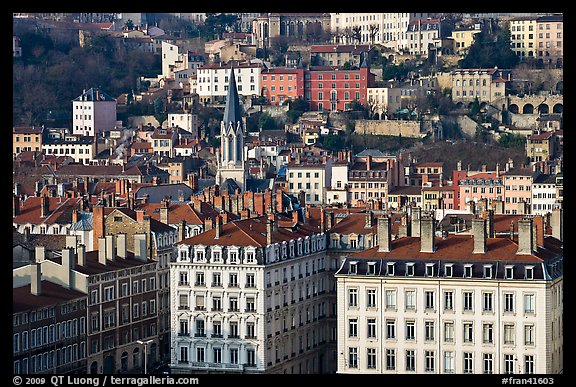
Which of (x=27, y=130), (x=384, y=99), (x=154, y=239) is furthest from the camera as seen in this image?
(x=384, y=99)

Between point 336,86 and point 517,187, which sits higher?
point 336,86

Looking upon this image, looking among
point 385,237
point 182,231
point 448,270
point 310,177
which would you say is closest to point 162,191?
point 310,177

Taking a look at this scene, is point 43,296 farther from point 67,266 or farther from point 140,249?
point 140,249

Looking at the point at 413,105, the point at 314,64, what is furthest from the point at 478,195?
the point at 314,64

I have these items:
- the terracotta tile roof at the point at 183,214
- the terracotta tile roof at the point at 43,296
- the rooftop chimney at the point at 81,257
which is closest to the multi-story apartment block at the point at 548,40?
the terracotta tile roof at the point at 183,214

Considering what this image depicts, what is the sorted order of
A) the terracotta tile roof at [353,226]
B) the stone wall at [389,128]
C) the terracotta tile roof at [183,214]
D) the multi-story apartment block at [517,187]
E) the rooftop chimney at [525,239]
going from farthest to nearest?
the stone wall at [389,128] < the multi-story apartment block at [517,187] < the terracotta tile roof at [183,214] < the terracotta tile roof at [353,226] < the rooftop chimney at [525,239]

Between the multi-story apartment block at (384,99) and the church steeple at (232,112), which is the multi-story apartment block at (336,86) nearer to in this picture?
the multi-story apartment block at (384,99)
